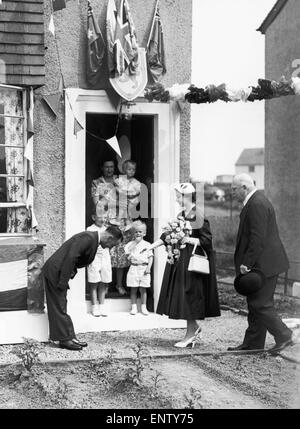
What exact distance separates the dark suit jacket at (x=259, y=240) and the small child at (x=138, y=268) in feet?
6.48

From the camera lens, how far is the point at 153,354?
26.6 ft

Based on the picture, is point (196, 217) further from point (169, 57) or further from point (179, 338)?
point (169, 57)

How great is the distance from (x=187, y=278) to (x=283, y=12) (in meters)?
11.0

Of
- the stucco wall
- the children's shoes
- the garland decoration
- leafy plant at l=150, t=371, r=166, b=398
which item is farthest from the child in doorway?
leafy plant at l=150, t=371, r=166, b=398

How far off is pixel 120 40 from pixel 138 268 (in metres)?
2.99

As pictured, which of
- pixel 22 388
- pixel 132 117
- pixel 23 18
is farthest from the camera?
pixel 132 117

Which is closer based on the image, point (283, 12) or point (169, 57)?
point (169, 57)

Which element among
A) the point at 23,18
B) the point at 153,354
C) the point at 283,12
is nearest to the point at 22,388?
the point at 153,354

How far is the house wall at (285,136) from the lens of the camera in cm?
1717

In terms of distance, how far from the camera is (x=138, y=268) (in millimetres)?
10016

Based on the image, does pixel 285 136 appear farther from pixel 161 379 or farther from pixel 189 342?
pixel 161 379

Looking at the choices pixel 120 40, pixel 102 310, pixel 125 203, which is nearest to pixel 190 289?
pixel 102 310

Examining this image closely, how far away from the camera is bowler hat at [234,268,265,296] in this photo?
26.4 ft

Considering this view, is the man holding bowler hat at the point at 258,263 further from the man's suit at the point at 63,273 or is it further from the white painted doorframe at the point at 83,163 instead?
the white painted doorframe at the point at 83,163
